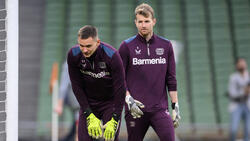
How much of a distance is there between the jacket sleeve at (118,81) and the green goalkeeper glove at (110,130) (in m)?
0.13

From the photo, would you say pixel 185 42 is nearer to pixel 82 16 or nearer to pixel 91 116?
pixel 82 16

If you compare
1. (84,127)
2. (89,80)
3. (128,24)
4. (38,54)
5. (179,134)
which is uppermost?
(128,24)

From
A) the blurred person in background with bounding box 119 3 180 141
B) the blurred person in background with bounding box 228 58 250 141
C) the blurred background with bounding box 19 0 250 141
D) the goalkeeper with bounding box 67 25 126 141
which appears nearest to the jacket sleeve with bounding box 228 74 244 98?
the blurred person in background with bounding box 228 58 250 141

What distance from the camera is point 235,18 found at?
57.1 feet

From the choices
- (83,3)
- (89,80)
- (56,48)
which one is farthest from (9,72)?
(83,3)

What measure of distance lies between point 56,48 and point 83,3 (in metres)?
2.81

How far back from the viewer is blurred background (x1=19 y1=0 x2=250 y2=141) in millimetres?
14242

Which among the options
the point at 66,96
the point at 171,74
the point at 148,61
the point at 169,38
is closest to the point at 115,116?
the point at 148,61

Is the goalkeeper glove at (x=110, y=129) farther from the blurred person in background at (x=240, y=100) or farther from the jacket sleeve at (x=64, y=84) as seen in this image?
the blurred person in background at (x=240, y=100)

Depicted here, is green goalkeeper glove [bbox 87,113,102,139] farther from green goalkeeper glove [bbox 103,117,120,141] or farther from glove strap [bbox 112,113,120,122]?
glove strap [bbox 112,113,120,122]

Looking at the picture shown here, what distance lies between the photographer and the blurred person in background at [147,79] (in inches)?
223

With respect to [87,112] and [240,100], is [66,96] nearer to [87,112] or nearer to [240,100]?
[87,112]

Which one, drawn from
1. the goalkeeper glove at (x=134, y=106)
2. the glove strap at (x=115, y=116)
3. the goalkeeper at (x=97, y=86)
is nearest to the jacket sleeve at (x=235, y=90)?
the goalkeeper glove at (x=134, y=106)

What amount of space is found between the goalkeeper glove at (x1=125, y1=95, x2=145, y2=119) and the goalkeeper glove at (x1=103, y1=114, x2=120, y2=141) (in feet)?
1.38
